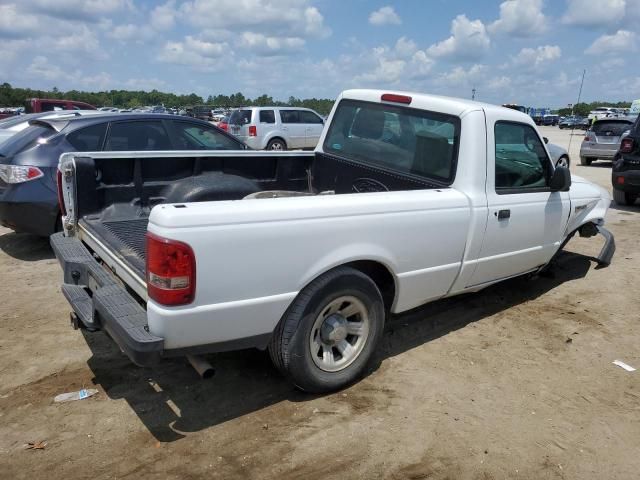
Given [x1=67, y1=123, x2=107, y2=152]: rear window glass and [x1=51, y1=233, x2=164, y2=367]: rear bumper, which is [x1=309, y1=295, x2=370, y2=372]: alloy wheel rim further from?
[x1=67, y1=123, x2=107, y2=152]: rear window glass

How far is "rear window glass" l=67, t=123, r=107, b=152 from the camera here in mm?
6391

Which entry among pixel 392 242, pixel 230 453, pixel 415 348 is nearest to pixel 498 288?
pixel 415 348

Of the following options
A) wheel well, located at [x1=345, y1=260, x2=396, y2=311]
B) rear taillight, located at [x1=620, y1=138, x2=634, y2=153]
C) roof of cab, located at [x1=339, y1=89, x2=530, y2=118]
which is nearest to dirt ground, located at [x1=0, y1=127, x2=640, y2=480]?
wheel well, located at [x1=345, y1=260, x2=396, y2=311]

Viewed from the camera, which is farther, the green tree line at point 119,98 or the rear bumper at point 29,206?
the green tree line at point 119,98

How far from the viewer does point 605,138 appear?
16719 mm

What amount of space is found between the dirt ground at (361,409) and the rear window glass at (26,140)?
7.21 feet

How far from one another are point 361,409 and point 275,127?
1453 centimetres

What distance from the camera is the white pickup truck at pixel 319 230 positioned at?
2.68 m

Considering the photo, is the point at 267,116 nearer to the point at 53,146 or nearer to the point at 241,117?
the point at 241,117

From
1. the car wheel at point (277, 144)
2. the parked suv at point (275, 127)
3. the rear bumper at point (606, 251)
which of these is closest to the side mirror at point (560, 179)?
the rear bumper at point (606, 251)

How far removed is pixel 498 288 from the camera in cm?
559

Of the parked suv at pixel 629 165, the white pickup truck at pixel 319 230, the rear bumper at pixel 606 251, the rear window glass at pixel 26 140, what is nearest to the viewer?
the white pickup truck at pixel 319 230

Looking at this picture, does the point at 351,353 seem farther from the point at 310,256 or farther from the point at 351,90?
the point at 351,90

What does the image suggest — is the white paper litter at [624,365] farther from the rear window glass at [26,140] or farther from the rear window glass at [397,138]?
the rear window glass at [26,140]
